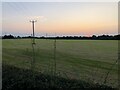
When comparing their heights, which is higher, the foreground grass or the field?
the foreground grass

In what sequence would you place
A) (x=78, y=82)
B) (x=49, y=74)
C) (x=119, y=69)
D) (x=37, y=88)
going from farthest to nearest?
1. (x=119, y=69)
2. (x=49, y=74)
3. (x=78, y=82)
4. (x=37, y=88)

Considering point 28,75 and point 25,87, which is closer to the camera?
point 25,87

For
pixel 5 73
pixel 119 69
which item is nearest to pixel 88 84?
pixel 5 73

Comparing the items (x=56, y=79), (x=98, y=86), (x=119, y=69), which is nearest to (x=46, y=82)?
(x=56, y=79)

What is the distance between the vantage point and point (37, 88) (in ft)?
19.6

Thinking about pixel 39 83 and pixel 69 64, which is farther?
pixel 69 64

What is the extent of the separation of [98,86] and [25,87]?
178 cm

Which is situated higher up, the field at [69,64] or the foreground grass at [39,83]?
the foreground grass at [39,83]

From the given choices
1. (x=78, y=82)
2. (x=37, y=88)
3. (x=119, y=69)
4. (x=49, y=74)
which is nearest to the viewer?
(x=37, y=88)

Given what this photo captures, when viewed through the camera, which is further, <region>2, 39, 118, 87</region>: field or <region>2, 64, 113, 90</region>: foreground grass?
<region>2, 39, 118, 87</region>: field

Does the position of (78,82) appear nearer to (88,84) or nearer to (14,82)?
(88,84)

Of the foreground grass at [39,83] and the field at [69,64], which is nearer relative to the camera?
the foreground grass at [39,83]

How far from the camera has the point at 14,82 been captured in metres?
6.34

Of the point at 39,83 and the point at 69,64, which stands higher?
→ the point at 39,83
